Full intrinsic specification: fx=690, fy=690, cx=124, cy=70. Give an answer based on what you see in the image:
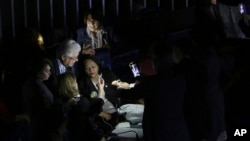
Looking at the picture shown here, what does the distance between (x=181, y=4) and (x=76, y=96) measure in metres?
5.12

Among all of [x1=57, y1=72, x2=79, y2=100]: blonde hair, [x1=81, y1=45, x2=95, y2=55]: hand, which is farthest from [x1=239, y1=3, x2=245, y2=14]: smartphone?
[x1=57, y1=72, x2=79, y2=100]: blonde hair

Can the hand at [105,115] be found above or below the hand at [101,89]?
below

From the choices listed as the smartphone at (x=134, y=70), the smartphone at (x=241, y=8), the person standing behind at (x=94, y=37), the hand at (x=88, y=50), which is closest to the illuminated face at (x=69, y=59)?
the hand at (x=88, y=50)

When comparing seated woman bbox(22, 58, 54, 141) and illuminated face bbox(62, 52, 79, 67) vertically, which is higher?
illuminated face bbox(62, 52, 79, 67)

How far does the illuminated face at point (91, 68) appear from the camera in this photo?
27.3 ft

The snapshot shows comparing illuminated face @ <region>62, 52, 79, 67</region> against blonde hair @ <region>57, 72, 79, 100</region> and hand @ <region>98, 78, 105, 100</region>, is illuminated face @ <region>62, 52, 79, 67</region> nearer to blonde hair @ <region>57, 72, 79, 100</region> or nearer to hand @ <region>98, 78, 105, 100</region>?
hand @ <region>98, 78, 105, 100</region>

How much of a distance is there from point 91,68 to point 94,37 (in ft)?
3.71

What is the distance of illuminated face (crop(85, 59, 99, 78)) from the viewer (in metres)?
8.34

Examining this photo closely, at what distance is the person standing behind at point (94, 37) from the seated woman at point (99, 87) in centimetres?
60

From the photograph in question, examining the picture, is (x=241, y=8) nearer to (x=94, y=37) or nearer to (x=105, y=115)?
(x=94, y=37)

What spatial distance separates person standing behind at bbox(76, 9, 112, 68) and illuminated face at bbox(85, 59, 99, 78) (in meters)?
0.74

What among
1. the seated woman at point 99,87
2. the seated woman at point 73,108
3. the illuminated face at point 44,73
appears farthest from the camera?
the seated woman at point 99,87

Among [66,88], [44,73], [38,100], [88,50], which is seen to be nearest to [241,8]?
[88,50]

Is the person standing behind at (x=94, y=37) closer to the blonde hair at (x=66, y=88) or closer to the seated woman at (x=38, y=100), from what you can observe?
the seated woman at (x=38, y=100)
